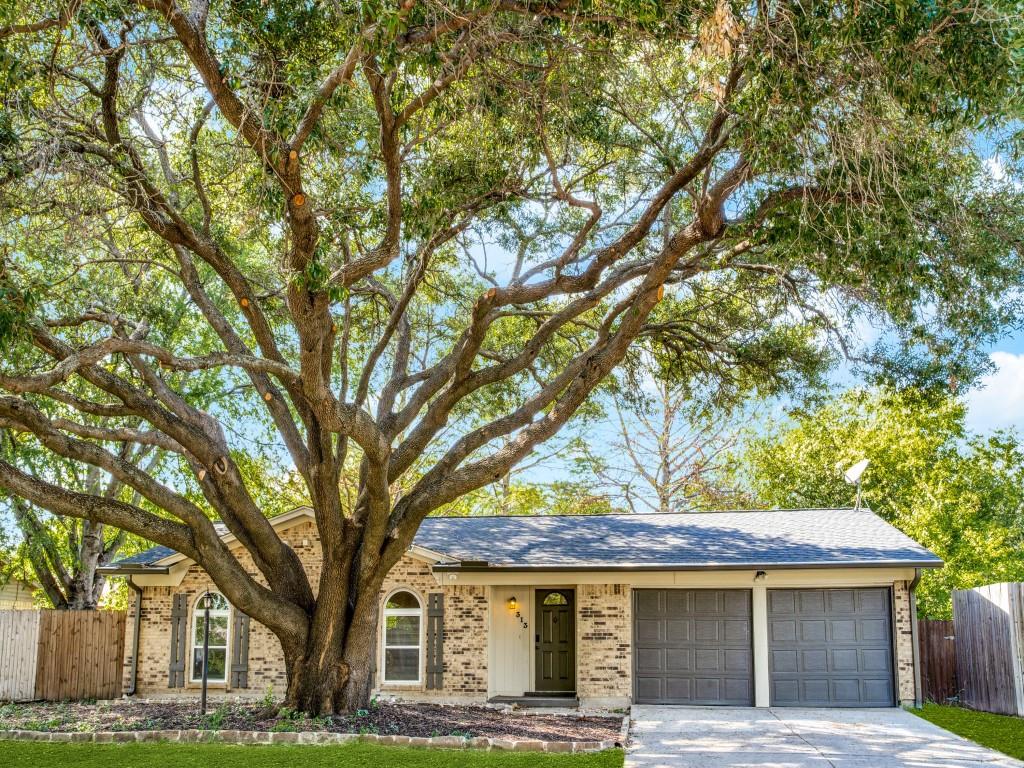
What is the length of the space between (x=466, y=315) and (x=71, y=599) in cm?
1224

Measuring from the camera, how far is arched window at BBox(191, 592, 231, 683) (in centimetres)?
1625

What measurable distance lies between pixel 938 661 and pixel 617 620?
6024 millimetres

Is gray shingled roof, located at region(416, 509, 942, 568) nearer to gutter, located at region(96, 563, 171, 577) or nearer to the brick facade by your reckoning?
the brick facade

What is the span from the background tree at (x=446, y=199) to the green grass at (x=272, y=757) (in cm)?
219

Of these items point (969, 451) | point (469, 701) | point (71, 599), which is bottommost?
point (469, 701)

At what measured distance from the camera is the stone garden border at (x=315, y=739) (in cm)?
1030

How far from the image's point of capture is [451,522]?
738 inches

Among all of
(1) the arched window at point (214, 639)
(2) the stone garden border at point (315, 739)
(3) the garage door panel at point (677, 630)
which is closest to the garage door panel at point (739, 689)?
(3) the garage door panel at point (677, 630)

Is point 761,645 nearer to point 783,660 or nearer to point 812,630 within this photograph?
point 783,660

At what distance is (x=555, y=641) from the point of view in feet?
54.0

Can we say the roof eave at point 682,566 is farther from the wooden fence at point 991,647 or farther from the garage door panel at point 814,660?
the garage door panel at point 814,660

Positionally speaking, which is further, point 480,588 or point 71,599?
point 71,599

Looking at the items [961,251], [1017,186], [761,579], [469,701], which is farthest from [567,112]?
[469,701]

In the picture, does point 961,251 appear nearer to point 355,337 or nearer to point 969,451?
point 355,337
